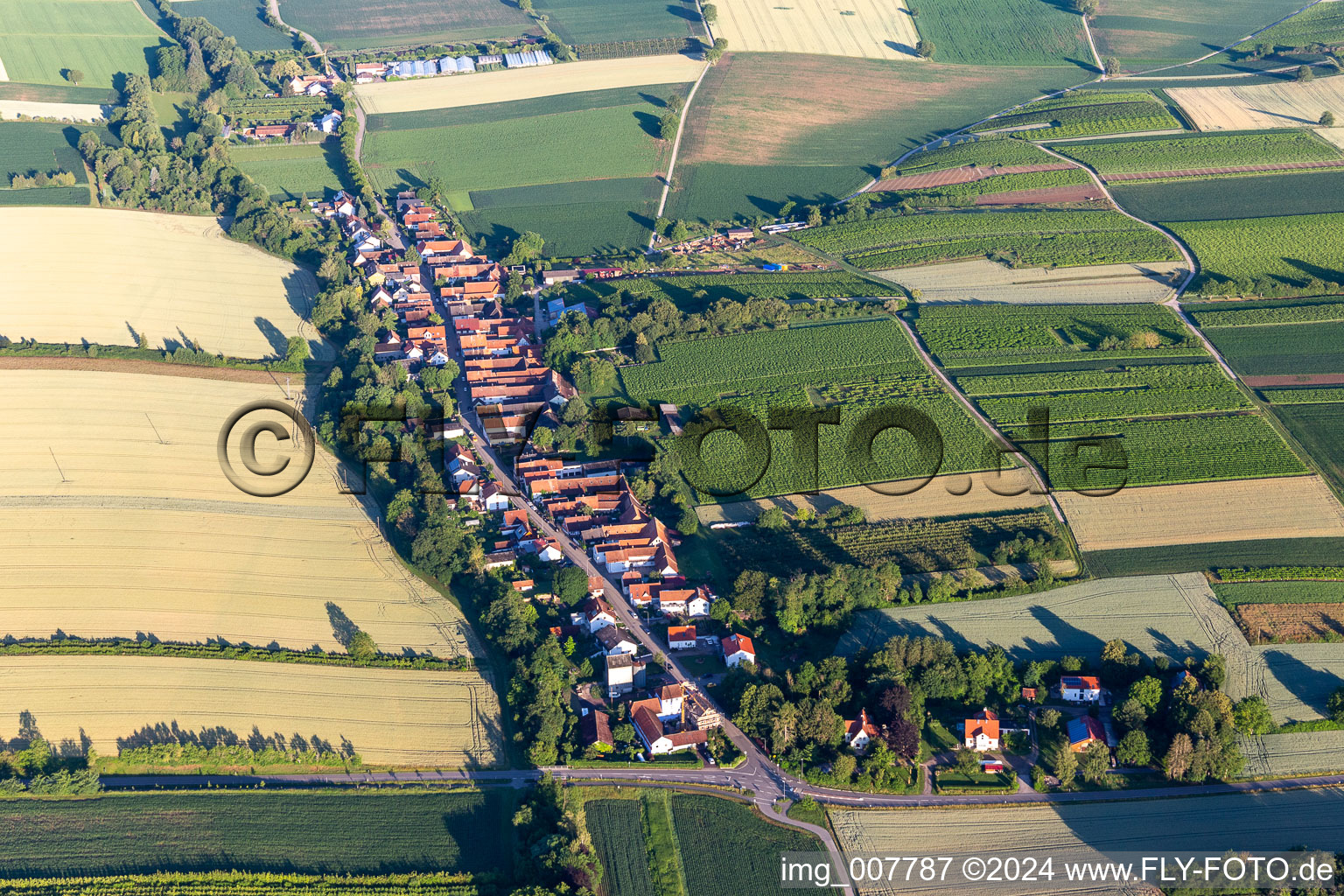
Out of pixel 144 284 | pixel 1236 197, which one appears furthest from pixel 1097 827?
pixel 144 284

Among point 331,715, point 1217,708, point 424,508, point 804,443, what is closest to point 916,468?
point 804,443

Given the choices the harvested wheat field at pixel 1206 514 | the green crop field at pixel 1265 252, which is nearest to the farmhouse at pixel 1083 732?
the harvested wheat field at pixel 1206 514

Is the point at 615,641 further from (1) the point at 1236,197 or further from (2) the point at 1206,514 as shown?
(1) the point at 1236,197

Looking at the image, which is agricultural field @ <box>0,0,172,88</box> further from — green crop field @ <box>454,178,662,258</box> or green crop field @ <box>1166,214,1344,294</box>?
green crop field @ <box>1166,214,1344,294</box>

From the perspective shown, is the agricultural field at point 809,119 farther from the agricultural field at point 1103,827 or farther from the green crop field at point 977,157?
the agricultural field at point 1103,827

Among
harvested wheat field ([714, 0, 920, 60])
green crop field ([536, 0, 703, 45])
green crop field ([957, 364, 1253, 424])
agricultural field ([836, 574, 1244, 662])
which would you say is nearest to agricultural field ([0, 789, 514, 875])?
agricultural field ([836, 574, 1244, 662])
